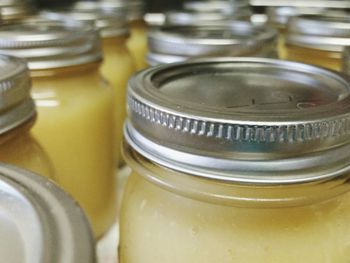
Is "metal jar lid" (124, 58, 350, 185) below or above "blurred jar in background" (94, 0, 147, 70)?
above

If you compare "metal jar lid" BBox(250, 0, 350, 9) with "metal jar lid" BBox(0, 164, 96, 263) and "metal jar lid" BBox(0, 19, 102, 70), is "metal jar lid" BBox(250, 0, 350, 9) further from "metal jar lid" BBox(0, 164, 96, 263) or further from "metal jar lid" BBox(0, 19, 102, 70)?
"metal jar lid" BBox(0, 164, 96, 263)

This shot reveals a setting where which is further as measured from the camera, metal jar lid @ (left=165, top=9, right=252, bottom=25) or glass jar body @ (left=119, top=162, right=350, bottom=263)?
metal jar lid @ (left=165, top=9, right=252, bottom=25)

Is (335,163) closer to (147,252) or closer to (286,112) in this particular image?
(286,112)

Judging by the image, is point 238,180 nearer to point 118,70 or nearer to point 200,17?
point 118,70

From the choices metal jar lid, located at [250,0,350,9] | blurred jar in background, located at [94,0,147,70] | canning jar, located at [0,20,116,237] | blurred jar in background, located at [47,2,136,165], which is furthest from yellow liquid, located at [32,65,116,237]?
metal jar lid, located at [250,0,350,9]

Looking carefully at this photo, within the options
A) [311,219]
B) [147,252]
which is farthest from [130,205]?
[311,219]

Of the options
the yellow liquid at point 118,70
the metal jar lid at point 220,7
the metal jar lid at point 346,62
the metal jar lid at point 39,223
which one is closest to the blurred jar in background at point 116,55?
the yellow liquid at point 118,70

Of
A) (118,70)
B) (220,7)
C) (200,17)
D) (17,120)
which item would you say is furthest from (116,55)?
(17,120)
